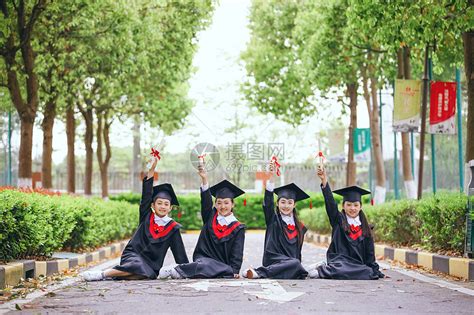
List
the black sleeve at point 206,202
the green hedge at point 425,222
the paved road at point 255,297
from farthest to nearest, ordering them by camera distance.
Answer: the green hedge at point 425,222 → the black sleeve at point 206,202 → the paved road at point 255,297

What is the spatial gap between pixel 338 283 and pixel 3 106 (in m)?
15.7

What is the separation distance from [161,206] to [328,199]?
2.13m

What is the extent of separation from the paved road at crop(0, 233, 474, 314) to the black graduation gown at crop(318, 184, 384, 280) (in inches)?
16.8

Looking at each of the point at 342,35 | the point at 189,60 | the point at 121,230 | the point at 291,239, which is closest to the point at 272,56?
the point at 189,60

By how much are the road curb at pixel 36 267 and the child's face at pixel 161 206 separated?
1707 millimetres

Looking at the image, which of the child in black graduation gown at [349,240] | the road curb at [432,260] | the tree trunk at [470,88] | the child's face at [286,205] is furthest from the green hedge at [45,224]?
the tree trunk at [470,88]

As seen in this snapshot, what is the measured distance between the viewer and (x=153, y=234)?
1133 cm

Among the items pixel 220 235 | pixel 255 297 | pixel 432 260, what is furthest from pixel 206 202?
pixel 432 260

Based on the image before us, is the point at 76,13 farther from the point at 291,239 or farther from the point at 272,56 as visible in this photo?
the point at 272,56

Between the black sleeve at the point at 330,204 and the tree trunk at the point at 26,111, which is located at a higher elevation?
the tree trunk at the point at 26,111

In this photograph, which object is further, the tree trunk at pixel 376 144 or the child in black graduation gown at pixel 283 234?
the tree trunk at pixel 376 144

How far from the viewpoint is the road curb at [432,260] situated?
37.5 feet

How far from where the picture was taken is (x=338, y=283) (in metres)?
10.4

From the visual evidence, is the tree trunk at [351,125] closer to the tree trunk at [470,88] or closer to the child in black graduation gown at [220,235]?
the tree trunk at [470,88]
